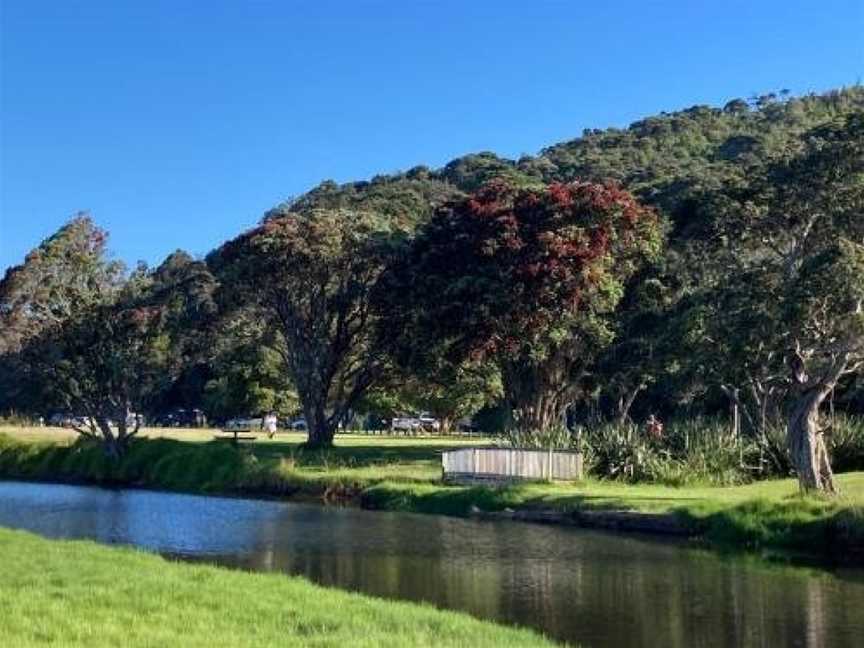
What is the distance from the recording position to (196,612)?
48.5ft

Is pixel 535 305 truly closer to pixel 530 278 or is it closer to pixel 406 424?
pixel 530 278

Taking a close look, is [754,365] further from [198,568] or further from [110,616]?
[110,616]

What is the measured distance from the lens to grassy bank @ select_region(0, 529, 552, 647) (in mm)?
13008

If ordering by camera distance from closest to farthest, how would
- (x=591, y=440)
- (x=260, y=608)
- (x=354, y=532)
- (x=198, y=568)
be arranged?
(x=260, y=608), (x=198, y=568), (x=354, y=532), (x=591, y=440)

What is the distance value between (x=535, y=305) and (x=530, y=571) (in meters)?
22.6

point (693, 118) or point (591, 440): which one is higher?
point (693, 118)

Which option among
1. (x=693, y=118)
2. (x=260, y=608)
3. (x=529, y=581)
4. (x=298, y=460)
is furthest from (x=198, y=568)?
(x=693, y=118)

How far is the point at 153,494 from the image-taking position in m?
46.4

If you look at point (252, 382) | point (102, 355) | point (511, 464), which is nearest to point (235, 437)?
point (102, 355)

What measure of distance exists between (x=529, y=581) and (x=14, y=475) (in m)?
44.6

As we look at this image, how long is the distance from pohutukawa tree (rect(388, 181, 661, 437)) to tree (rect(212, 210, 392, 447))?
534 centimetres

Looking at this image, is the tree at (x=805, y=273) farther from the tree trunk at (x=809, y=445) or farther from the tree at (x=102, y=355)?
the tree at (x=102, y=355)

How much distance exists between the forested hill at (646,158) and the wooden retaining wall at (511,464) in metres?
25.5

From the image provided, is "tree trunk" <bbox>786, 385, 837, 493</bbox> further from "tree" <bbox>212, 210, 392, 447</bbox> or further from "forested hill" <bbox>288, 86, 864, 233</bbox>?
"forested hill" <bbox>288, 86, 864, 233</bbox>
